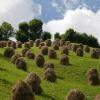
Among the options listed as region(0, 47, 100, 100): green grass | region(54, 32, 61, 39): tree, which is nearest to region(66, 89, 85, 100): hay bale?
region(0, 47, 100, 100): green grass

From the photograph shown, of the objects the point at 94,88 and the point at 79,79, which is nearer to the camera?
the point at 94,88

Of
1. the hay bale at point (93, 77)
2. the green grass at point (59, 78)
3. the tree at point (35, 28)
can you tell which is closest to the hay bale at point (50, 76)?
the green grass at point (59, 78)

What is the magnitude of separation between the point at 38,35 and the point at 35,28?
2609 mm

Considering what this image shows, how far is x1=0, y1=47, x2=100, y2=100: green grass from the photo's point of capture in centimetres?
4934

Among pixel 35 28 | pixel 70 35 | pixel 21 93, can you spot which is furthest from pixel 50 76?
pixel 35 28

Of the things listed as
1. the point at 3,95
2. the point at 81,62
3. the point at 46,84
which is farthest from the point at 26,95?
the point at 81,62

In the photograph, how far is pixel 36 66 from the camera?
70750mm

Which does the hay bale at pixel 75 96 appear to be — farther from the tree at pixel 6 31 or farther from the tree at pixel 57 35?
the tree at pixel 6 31

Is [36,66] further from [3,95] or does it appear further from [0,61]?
[3,95]

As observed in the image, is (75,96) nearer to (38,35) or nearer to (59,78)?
(59,78)

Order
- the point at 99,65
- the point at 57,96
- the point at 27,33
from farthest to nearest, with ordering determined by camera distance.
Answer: the point at 27,33
the point at 99,65
the point at 57,96

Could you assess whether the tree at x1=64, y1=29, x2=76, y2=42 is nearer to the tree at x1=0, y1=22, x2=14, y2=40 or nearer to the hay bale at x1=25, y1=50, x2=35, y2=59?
the tree at x1=0, y1=22, x2=14, y2=40

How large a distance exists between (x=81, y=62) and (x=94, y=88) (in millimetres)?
18612

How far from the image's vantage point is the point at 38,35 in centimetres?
15762
